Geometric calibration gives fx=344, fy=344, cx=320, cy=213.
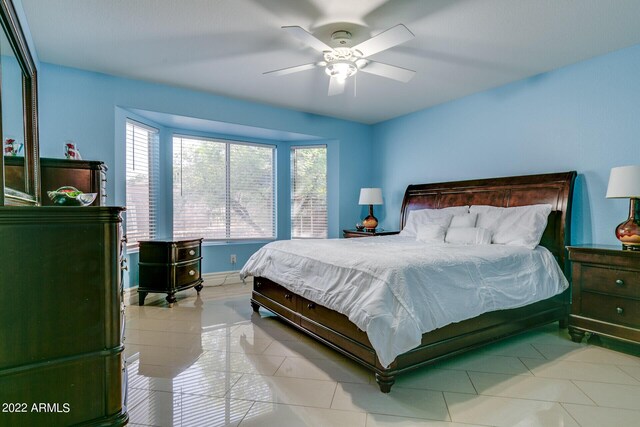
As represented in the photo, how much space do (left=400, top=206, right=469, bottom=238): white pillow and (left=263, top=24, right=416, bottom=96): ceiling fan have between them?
5.38ft

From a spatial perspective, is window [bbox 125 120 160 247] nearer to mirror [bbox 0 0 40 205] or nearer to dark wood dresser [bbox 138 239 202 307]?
dark wood dresser [bbox 138 239 202 307]

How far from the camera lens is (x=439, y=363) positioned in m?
2.51

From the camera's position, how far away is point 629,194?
2.63m

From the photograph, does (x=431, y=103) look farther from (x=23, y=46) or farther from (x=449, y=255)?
(x=23, y=46)

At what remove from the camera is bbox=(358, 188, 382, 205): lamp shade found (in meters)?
5.16

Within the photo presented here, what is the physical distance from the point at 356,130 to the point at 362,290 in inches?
157

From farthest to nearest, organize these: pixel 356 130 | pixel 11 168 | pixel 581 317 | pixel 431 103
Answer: pixel 356 130 → pixel 431 103 → pixel 581 317 → pixel 11 168

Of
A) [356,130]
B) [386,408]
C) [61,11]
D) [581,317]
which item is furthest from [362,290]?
[356,130]

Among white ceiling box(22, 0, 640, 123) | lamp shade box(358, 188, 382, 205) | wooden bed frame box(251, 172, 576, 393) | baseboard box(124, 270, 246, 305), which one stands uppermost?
white ceiling box(22, 0, 640, 123)

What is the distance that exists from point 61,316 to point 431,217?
3674 mm

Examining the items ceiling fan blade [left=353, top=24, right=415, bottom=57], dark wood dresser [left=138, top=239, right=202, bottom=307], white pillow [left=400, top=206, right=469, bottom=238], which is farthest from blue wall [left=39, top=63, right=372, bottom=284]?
ceiling fan blade [left=353, top=24, right=415, bottom=57]

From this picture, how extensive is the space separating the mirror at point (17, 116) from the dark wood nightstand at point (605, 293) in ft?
12.9

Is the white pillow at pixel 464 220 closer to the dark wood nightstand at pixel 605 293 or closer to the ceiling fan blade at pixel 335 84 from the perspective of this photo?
the dark wood nightstand at pixel 605 293

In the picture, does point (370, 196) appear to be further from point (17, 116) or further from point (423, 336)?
point (17, 116)
